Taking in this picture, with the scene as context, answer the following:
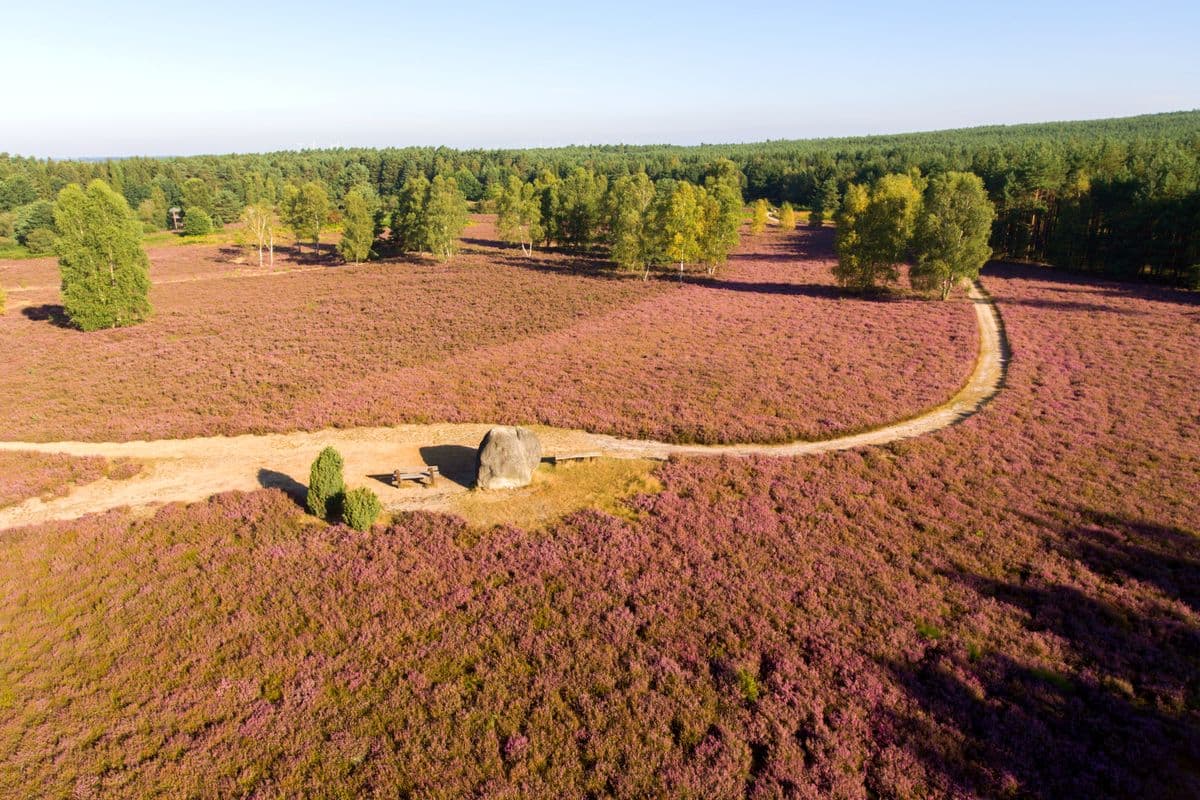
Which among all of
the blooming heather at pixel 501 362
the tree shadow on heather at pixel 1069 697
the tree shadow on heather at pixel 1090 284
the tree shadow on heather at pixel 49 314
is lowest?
the tree shadow on heather at pixel 1069 697

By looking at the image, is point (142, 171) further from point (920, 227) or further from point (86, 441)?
point (920, 227)

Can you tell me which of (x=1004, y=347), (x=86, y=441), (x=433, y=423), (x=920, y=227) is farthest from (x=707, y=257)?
(x=86, y=441)

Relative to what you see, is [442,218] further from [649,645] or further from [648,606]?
[649,645]

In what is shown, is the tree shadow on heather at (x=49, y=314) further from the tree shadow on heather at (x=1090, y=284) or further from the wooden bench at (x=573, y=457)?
the tree shadow on heather at (x=1090, y=284)

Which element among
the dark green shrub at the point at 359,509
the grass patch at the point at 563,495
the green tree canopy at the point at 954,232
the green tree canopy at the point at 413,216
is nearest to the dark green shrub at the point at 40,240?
the green tree canopy at the point at 413,216

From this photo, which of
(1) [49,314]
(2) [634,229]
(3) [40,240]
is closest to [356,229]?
(1) [49,314]

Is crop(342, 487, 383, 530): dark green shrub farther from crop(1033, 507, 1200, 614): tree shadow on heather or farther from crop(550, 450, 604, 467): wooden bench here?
crop(1033, 507, 1200, 614): tree shadow on heather

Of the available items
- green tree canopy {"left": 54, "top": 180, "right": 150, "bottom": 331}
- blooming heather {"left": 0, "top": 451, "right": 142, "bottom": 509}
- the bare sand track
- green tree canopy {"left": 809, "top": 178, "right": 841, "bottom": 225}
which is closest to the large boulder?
the bare sand track
